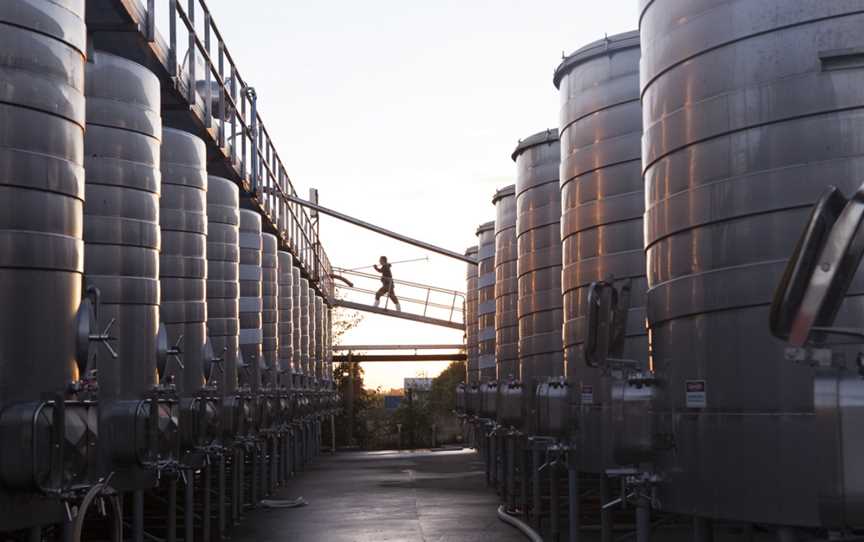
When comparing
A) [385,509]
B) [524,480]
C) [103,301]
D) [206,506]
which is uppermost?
[103,301]

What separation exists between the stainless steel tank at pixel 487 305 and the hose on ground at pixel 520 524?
692cm

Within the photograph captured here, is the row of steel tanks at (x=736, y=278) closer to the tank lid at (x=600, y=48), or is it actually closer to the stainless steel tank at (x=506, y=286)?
the tank lid at (x=600, y=48)

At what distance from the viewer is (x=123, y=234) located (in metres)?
10.4

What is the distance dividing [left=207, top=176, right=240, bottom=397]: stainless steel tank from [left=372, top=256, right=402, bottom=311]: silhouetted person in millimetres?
31444

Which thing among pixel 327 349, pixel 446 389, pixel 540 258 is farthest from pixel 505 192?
pixel 446 389

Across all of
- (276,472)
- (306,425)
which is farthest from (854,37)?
(306,425)

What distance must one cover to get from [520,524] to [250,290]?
630 centimetres

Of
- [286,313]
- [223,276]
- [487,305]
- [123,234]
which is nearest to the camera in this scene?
[123,234]

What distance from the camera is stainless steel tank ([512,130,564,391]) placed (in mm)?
15016

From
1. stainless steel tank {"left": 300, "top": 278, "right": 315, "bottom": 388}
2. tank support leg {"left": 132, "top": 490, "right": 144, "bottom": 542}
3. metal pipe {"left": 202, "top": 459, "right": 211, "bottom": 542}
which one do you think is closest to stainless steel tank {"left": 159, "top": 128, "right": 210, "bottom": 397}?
metal pipe {"left": 202, "top": 459, "right": 211, "bottom": 542}

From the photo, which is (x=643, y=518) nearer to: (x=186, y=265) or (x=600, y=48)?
(x=600, y=48)

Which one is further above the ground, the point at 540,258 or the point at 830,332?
the point at 540,258

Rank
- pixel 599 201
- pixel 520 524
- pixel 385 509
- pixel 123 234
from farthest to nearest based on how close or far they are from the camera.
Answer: pixel 385 509 < pixel 520 524 < pixel 599 201 < pixel 123 234

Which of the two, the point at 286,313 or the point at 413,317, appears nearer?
the point at 286,313
